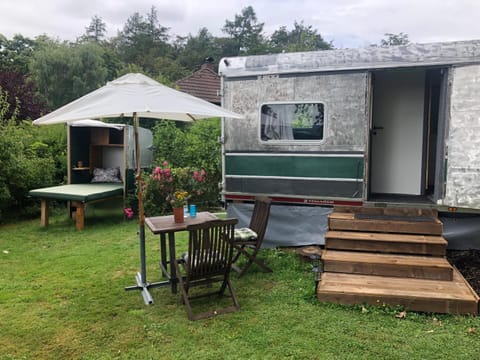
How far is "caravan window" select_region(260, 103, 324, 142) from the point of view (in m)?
5.14

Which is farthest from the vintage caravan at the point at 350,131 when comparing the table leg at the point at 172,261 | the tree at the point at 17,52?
the tree at the point at 17,52

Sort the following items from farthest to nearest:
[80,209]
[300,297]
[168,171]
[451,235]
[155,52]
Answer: [155,52], [168,171], [80,209], [451,235], [300,297]

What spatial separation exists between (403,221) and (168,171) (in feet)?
16.1

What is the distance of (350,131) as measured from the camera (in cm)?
496

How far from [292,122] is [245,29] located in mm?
32469

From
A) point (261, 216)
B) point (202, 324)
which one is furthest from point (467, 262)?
point (202, 324)

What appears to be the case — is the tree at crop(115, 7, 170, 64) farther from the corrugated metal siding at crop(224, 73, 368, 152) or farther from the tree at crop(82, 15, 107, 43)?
the corrugated metal siding at crop(224, 73, 368, 152)

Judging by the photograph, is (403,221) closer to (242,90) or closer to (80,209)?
(242,90)

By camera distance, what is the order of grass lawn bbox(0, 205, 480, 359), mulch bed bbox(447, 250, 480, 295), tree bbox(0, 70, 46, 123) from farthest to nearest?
1. tree bbox(0, 70, 46, 123)
2. mulch bed bbox(447, 250, 480, 295)
3. grass lawn bbox(0, 205, 480, 359)

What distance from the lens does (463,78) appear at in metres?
4.43

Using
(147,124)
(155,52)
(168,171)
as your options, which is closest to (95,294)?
(168,171)

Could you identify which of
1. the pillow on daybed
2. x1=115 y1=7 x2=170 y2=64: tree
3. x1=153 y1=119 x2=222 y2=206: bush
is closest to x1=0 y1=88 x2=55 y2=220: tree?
the pillow on daybed

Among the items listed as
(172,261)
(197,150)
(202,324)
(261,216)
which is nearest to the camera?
(202,324)

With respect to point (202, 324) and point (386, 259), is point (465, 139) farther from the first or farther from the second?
point (202, 324)
